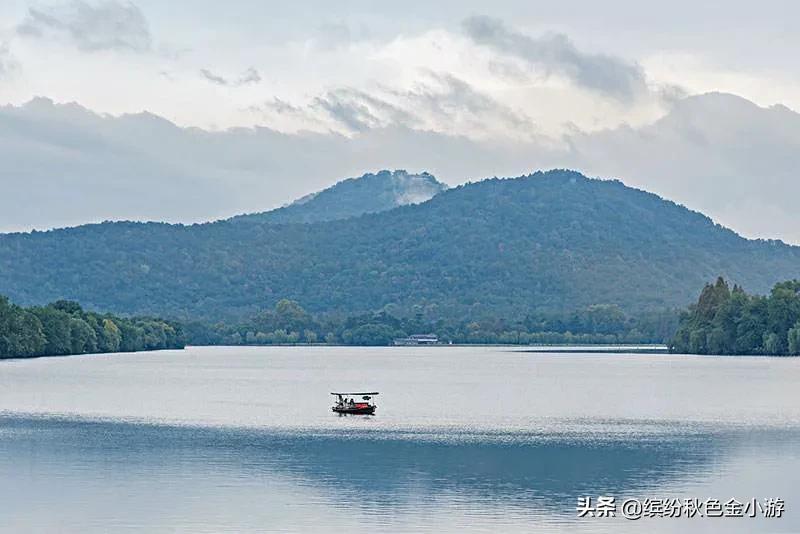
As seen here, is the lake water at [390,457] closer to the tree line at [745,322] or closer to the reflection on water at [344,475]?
the reflection on water at [344,475]

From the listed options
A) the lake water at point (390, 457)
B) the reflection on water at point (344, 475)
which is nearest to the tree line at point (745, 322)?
the lake water at point (390, 457)

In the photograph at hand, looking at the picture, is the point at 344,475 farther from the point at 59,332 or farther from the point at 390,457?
the point at 59,332

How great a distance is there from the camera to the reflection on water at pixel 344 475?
116ft

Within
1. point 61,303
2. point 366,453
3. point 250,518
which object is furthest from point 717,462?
point 61,303

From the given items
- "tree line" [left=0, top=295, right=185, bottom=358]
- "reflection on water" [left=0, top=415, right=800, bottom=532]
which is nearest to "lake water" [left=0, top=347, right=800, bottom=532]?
"reflection on water" [left=0, top=415, right=800, bottom=532]

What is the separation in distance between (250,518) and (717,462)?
18.5 m

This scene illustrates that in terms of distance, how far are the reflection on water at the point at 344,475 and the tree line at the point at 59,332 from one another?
8515 centimetres

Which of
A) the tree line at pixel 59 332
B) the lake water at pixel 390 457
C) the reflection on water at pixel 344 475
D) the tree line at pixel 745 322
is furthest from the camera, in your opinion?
the tree line at pixel 745 322

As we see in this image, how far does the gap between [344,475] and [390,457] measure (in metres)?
5.17

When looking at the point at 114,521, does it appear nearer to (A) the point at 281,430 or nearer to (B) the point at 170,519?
(B) the point at 170,519

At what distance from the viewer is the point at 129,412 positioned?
71.8 metres

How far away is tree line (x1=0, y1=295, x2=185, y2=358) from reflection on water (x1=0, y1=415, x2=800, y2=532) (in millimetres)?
85149

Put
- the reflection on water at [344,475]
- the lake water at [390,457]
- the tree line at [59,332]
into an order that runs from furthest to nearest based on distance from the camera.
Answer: the tree line at [59,332]
the lake water at [390,457]
the reflection on water at [344,475]

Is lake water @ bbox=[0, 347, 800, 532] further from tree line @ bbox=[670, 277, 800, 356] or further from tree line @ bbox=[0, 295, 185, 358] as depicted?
tree line @ bbox=[670, 277, 800, 356]
